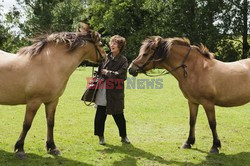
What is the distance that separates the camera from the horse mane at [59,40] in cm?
461

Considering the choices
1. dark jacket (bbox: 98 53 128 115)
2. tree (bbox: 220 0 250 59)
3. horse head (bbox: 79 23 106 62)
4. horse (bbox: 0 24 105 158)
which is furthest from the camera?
tree (bbox: 220 0 250 59)

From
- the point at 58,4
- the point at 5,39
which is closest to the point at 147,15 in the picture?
the point at 58,4

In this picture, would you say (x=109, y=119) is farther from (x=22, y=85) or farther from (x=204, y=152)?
(x=22, y=85)

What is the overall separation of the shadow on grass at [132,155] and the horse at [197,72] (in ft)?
3.32

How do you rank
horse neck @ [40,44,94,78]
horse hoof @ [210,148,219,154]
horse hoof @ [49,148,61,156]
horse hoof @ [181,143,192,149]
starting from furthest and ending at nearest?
1. horse hoof @ [181,143,192,149]
2. horse hoof @ [210,148,219,154]
3. horse hoof @ [49,148,61,156]
4. horse neck @ [40,44,94,78]

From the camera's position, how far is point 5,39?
35.9 metres

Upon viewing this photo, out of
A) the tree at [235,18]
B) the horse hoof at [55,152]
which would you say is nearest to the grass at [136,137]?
the horse hoof at [55,152]

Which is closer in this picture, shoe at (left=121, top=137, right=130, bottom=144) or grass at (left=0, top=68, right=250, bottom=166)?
grass at (left=0, top=68, right=250, bottom=166)

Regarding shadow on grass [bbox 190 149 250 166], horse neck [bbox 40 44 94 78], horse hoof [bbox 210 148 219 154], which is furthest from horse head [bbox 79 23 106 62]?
horse hoof [bbox 210 148 219 154]

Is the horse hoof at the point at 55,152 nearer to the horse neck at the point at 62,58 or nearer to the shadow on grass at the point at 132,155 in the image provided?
the shadow on grass at the point at 132,155

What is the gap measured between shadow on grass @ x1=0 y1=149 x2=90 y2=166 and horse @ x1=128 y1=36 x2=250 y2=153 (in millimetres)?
1862

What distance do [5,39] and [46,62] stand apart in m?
34.6

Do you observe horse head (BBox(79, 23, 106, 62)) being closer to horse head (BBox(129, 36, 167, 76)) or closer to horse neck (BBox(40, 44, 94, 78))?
horse neck (BBox(40, 44, 94, 78))

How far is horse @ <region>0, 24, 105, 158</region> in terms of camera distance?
439 centimetres
